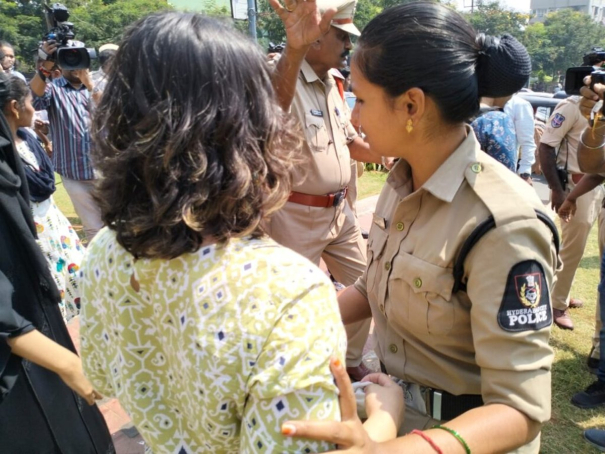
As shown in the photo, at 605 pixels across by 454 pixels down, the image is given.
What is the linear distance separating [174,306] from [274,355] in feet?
0.62

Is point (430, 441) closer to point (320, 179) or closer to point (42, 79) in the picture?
point (320, 179)

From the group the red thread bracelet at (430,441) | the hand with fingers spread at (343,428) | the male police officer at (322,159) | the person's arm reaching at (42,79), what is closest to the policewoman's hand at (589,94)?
the male police officer at (322,159)

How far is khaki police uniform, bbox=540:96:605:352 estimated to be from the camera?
12.2ft

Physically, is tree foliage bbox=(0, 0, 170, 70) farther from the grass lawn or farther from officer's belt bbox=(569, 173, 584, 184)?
the grass lawn

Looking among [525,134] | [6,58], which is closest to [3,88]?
[525,134]

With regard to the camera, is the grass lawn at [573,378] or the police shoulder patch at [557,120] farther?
the police shoulder patch at [557,120]

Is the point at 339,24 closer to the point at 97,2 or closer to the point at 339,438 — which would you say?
the point at 339,438

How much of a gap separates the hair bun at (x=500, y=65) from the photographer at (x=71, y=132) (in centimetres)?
414

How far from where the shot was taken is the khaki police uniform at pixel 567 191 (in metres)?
3.73

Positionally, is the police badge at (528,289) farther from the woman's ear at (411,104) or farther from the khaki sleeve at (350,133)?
the khaki sleeve at (350,133)

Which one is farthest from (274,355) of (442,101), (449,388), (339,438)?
(442,101)

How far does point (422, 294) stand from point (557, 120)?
323cm

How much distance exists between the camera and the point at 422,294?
4.06 ft

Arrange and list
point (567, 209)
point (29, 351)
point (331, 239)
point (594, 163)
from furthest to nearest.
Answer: point (567, 209)
point (331, 239)
point (594, 163)
point (29, 351)
